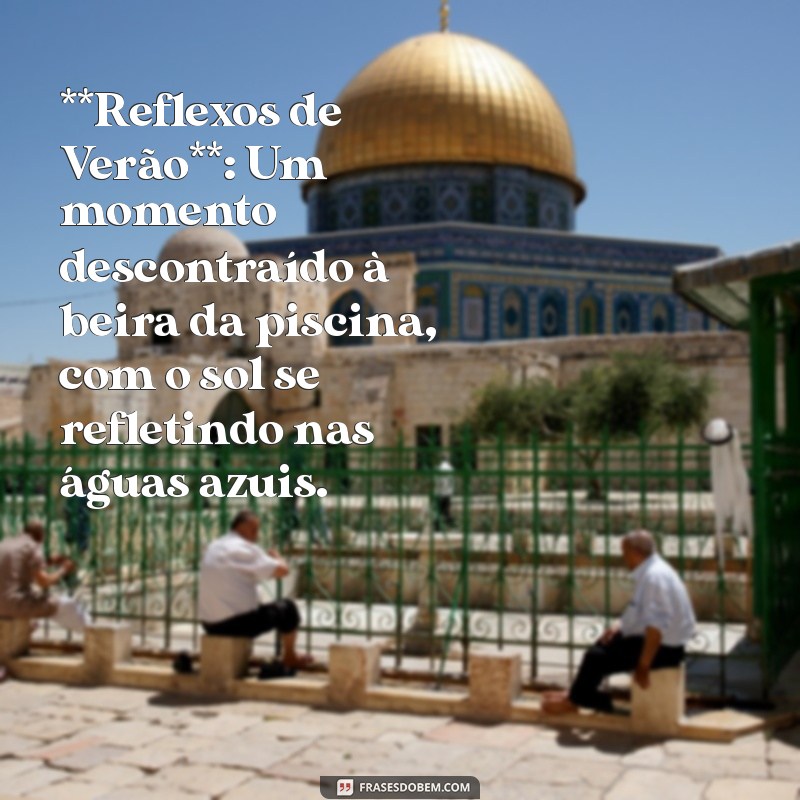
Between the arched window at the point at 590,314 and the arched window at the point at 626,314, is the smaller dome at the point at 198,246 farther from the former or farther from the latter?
the arched window at the point at 626,314

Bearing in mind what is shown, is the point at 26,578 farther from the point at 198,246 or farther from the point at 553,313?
the point at 553,313

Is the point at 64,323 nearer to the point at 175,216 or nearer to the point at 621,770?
the point at 175,216

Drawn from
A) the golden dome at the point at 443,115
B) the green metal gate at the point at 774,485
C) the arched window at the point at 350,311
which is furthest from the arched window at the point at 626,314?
the green metal gate at the point at 774,485

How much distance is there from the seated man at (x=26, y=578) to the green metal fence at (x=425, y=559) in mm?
391

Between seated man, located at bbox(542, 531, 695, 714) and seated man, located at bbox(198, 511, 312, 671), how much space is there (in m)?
1.59

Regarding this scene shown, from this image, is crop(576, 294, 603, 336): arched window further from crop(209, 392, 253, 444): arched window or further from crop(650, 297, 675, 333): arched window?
crop(209, 392, 253, 444): arched window

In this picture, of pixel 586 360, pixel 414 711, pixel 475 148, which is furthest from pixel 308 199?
pixel 414 711

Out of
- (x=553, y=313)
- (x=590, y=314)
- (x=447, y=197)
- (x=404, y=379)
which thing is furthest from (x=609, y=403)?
(x=447, y=197)

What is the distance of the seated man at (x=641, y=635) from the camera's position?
16.7ft

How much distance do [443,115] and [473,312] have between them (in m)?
6.35

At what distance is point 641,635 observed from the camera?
17.0ft

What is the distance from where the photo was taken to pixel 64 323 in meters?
7.07

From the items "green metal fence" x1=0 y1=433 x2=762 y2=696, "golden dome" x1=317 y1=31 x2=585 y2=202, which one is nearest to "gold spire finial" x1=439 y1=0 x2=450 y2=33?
"golden dome" x1=317 y1=31 x2=585 y2=202

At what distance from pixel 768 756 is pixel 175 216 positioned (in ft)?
15.8
